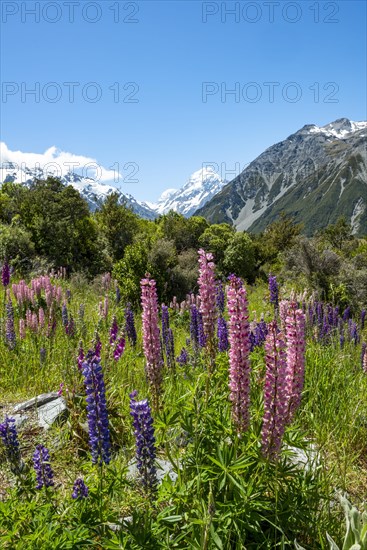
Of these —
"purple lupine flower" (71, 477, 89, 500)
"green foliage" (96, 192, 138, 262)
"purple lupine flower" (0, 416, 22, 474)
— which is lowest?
"purple lupine flower" (71, 477, 89, 500)

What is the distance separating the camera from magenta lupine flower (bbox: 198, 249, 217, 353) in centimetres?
288

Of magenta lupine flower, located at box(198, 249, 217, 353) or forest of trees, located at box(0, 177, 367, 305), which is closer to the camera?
magenta lupine flower, located at box(198, 249, 217, 353)

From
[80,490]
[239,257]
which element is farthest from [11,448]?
[239,257]

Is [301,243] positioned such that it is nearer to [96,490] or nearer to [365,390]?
[365,390]

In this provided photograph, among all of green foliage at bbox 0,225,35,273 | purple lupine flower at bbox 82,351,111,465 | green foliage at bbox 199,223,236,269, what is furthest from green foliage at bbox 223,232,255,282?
purple lupine flower at bbox 82,351,111,465

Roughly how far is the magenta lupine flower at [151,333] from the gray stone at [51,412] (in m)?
1.81

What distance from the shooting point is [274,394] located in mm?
2434

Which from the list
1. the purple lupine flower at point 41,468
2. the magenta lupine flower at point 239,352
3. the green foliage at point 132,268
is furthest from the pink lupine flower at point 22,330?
the green foliage at point 132,268

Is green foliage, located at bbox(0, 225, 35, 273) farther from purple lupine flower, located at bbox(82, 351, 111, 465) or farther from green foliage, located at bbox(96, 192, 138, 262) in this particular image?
purple lupine flower, located at bbox(82, 351, 111, 465)

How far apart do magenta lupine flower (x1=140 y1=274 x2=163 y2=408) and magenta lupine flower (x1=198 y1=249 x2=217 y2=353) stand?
40cm

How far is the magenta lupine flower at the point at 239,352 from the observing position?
2471 millimetres

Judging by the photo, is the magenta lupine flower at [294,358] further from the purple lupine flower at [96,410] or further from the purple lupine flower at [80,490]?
the purple lupine flower at [80,490]

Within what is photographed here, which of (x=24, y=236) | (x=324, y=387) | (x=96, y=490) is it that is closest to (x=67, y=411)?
(x=96, y=490)

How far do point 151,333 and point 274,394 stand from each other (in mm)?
1113
